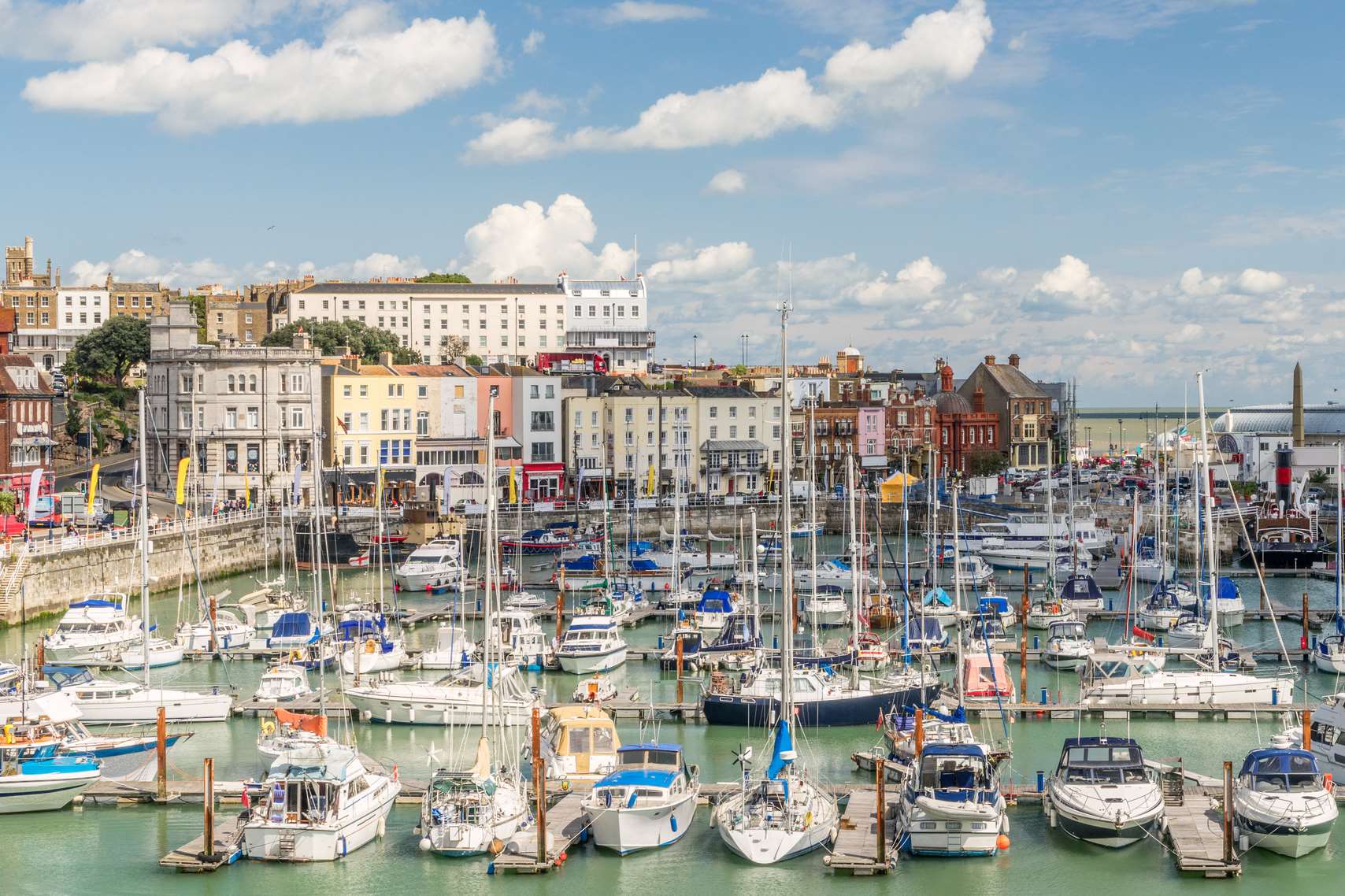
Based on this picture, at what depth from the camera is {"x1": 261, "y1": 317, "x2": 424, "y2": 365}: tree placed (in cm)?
12350

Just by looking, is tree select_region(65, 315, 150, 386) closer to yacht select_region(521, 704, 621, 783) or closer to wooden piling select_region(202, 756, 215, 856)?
yacht select_region(521, 704, 621, 783)

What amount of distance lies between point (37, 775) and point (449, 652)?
17109 mm

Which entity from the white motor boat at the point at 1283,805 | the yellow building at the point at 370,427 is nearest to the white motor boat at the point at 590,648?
the white motor boat at the point at 1283,805

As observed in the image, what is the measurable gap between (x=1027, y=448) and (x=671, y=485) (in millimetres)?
41060

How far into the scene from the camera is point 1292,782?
2852cm

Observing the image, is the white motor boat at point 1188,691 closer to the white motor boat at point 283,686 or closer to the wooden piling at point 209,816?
the white motor boat at point 283,686

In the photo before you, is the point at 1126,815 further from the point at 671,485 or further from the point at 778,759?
the point at 671,485

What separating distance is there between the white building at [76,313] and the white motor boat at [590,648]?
116 m

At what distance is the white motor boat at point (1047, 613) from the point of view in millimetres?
55406

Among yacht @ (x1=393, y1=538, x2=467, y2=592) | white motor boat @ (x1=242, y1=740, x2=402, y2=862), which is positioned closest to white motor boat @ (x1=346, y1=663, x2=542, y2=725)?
white motor boat @ (x1=242, y1=740, x2=402, y2=862)

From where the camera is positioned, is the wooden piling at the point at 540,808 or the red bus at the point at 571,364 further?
the red bus at the point at 571,364

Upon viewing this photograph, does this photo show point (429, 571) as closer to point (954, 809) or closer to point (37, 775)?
point (37, 775)

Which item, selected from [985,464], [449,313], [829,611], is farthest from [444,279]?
[829,611]

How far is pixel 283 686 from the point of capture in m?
41.8
